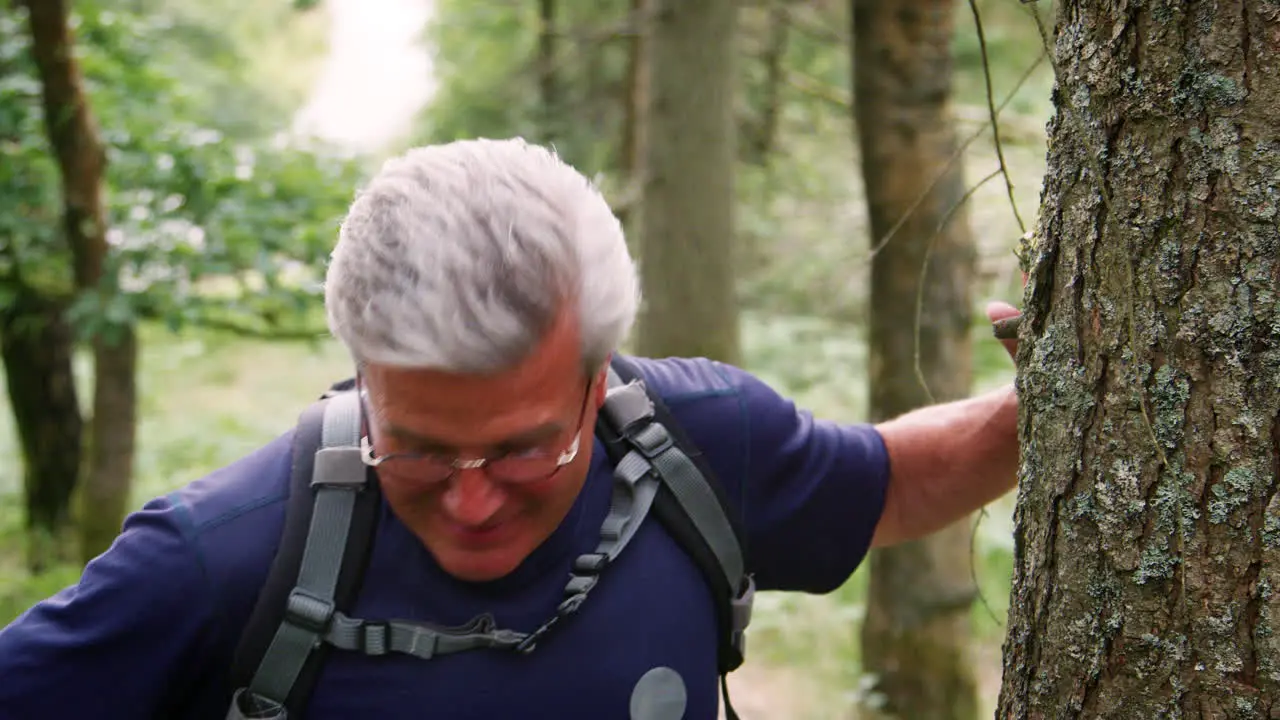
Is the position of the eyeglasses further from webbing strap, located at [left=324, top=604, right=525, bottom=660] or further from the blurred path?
the blurred path

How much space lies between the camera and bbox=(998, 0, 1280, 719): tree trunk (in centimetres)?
116

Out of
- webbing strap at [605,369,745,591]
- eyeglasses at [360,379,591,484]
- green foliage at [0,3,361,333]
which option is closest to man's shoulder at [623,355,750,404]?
webbing strap at [605,369,745,591]

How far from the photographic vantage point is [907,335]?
14.1 ft

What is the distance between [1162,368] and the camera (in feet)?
4.01

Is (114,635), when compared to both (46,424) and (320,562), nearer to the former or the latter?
(320,562)

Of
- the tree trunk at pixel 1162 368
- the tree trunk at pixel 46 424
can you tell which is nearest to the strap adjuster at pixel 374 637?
the tree trunk at pixel 1162 368

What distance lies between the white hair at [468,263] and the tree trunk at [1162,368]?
65cm

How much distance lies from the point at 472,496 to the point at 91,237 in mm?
4726

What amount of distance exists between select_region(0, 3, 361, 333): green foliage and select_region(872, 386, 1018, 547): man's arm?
2988 millimetres

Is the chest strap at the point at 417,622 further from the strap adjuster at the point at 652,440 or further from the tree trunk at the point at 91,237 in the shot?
the tree trunk at the point at 91,237

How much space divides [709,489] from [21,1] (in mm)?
5369

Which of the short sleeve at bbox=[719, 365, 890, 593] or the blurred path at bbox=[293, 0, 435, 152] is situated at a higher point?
the blurred path at bbox=[293, 0, 435, 152]

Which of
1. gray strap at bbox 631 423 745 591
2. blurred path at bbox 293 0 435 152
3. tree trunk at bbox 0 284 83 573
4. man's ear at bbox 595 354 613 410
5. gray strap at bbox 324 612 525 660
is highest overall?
blurred path at bbox 293 0 435 152

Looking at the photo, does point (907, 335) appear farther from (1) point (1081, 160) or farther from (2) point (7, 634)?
(2) point (7, 634)
